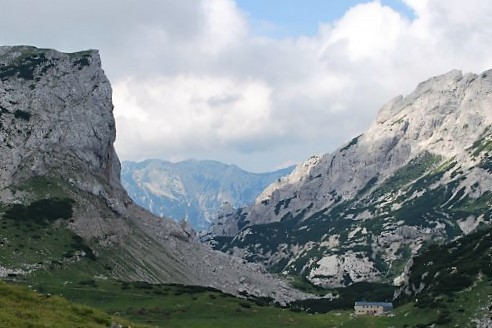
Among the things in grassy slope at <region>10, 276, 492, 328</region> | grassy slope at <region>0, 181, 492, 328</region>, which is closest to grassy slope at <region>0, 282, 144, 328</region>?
grassy slope at <region>0, 181, 492, 328</region>

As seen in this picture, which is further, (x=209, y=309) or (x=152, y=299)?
(x=152, y=299)

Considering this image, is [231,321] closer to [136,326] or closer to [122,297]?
[122,297]

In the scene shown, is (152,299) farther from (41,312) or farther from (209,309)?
(41,312)

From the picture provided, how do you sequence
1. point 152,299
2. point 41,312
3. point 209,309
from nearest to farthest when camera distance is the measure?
1. point 41,312
2. point 209,309
3. point 152,299

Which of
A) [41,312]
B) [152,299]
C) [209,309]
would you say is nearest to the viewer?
[41,312]

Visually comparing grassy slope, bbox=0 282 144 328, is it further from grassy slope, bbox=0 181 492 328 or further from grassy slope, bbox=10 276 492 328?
grassy slope, bbox=10 276 492 328

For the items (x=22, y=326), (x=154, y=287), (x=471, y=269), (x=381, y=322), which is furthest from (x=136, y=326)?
(x=154, y=287)

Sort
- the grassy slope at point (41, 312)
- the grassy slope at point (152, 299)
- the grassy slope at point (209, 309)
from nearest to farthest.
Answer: the grassy slope at point (41, 312)
the grassy slope at point (209, 309)
the grassy slope at point (152, 299)

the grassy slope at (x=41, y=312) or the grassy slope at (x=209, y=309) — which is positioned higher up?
the grassy slope at (x=41, y=312)

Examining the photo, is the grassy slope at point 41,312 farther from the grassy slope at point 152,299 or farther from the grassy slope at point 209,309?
the grassy slope at point 209,309

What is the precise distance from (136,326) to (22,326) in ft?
27.9

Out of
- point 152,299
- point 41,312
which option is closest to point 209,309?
point 152,299

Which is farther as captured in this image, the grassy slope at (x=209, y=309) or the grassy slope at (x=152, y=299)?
the grassy slope at (x=152, y=299)

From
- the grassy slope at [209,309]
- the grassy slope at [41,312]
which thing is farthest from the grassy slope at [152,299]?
the grassy slope at [41,312]
